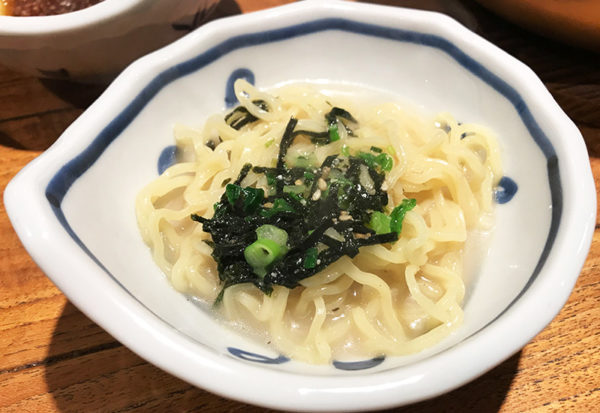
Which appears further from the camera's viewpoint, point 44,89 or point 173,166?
point 44,89

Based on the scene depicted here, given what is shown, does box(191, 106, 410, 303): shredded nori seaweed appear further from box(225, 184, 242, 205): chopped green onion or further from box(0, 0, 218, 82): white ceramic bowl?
box(0, 0, 218, 82): white ceramic bowl

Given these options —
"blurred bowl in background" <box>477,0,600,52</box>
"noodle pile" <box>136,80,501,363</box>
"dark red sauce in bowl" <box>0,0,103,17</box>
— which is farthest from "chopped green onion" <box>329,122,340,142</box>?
"dark red sauce in bowl" <box>0,0,103,17</box>

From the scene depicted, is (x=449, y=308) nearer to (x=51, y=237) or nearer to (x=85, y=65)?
(x=51, y=237)

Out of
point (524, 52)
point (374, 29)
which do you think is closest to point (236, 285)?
point (374, 29)

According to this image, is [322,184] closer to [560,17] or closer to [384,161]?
[384,161]

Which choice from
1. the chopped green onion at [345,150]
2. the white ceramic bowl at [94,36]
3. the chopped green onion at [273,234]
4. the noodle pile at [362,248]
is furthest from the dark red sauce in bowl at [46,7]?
the chopped green onion at [273,234]
